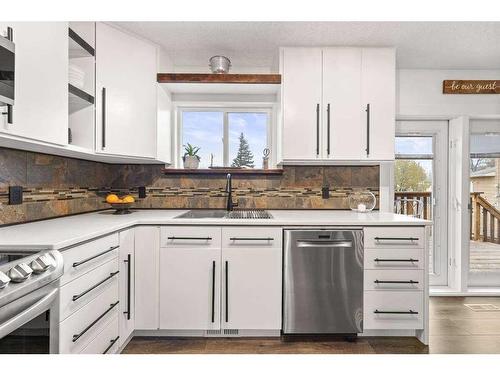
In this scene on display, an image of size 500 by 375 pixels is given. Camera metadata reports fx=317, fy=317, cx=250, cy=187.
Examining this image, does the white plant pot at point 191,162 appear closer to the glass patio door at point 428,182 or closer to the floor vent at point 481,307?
the glass patio door at point 428,182

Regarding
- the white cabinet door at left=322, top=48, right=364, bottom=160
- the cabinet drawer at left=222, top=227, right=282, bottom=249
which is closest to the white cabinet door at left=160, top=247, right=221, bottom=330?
the cabinet drawer at left=222, top=227, right=282, bottom=249

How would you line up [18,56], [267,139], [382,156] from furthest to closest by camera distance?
1. [267,139]
2. [382,156]
3. [18,56]

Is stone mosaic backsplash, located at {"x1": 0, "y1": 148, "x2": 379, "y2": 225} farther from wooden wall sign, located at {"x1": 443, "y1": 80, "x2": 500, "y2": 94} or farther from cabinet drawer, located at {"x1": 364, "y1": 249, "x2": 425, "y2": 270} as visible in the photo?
wooden wall sign, located at {"x1": 443, "y1": 80, "x2": 500, "y2": 94}

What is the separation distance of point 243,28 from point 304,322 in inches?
85.4

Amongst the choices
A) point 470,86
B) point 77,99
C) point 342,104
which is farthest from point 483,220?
point 77,99

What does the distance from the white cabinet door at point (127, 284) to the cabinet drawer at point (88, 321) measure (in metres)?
0.09

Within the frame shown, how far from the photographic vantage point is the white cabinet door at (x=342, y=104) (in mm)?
2604

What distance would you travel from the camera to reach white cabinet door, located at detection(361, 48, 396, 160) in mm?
2613

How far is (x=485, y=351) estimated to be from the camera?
2.16 meters

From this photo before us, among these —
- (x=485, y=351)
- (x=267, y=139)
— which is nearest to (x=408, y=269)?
(x=485, y=351)

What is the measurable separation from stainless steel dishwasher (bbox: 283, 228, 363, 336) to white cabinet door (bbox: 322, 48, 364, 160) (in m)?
0.74

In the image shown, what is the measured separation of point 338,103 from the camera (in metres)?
2.61

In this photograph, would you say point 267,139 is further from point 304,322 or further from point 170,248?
point 304,322
